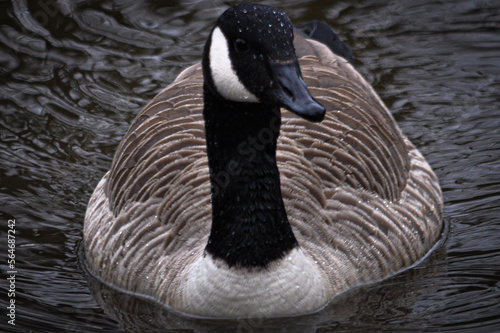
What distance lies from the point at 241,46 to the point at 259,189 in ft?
3.56

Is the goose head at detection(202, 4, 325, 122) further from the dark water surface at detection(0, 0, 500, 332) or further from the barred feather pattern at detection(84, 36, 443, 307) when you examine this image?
the dark water surface at detection(0, 0, 500, 332)

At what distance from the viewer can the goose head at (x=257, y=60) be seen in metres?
5.71

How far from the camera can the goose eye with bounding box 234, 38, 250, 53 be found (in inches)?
230

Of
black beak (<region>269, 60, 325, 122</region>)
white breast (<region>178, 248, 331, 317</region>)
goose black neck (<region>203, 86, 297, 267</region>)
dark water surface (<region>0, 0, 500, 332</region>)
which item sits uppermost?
black beak (<region>269, 60, 325, 122</region>)

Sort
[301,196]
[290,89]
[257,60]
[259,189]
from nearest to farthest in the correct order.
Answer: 1. [290,89]
2. [257,60]
3. [259,189]
4. [301,196]

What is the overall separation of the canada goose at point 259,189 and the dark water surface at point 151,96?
0.27 m

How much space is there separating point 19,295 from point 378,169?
10.3 ft

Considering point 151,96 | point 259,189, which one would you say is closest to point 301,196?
point 259,189

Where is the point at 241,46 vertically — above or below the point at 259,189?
above

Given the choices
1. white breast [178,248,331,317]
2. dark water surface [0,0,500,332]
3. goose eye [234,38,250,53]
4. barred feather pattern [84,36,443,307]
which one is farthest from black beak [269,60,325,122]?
dark water surface [0,0,500,332]

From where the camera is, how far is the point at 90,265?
7.76 meters

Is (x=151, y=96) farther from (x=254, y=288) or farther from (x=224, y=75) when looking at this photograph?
(x=224, y=75)

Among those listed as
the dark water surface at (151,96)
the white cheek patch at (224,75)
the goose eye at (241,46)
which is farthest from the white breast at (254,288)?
the goose eye at (241,46)

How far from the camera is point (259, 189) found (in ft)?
21.0
